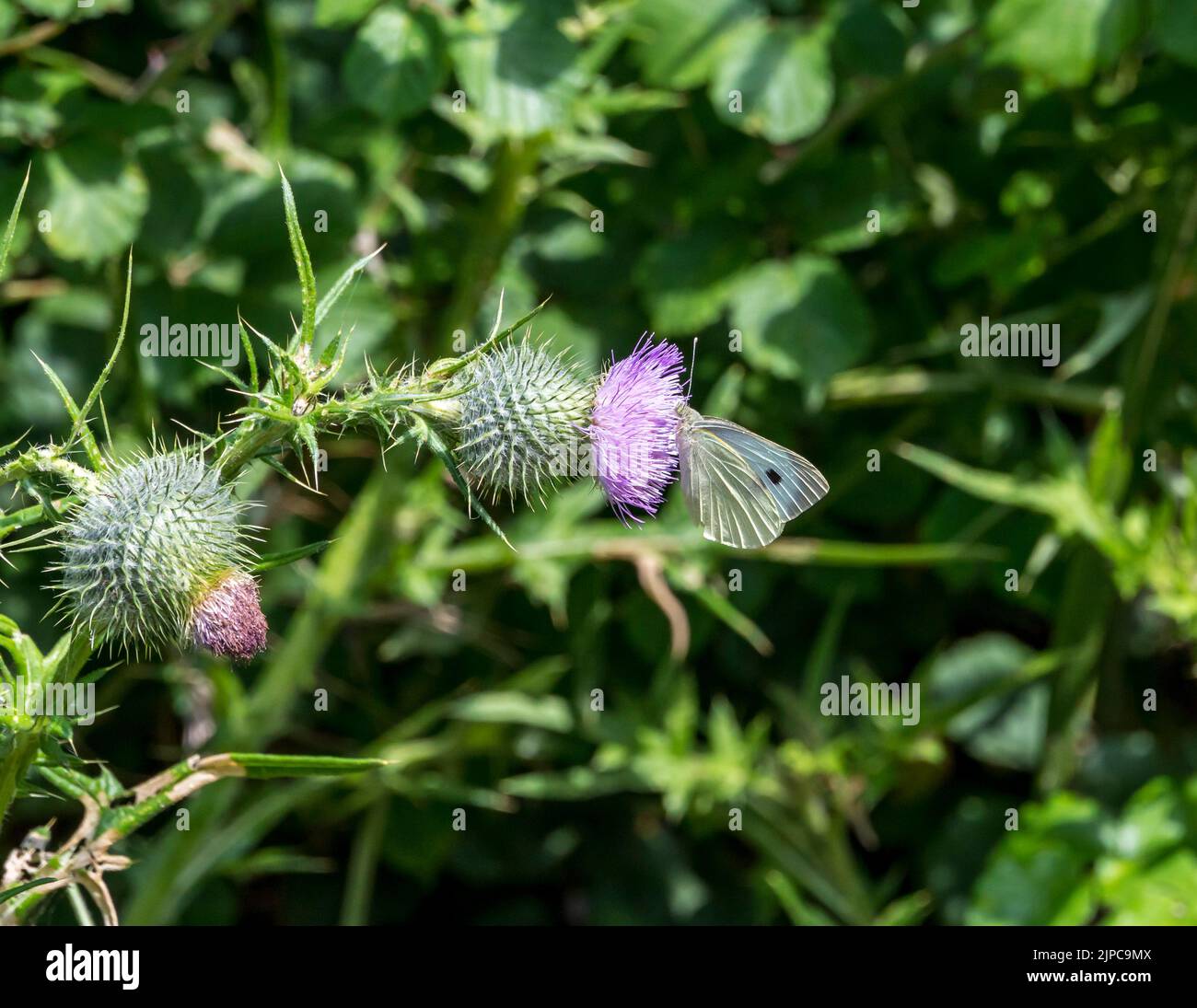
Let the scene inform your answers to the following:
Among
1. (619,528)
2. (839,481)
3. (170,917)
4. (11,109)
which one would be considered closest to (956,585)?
(839,481)

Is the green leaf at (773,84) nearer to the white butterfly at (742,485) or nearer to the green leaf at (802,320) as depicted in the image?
the green leaf at (802,320)

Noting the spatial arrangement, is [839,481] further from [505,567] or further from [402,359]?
[402,359]

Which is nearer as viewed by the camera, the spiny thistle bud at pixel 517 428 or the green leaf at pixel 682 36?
the spiny thistle bud at pixel 517 428

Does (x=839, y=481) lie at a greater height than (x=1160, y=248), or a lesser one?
lesser

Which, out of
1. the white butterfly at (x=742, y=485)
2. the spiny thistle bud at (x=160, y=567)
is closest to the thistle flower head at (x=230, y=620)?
the spiny thistle bud at (x=160, y=567)

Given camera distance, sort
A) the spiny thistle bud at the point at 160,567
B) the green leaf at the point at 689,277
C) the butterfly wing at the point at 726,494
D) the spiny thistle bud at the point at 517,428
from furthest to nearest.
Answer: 1. the green leaf at the point at 689,277
2. the butterfly wing at the point at 726,494
3. the spiny thistle bud at the point at 517,428
4. the spiny thistle bud at the point at 160,567

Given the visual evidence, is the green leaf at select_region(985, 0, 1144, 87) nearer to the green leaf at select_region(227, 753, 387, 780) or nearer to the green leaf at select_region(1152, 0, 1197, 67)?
the green leaf at select_region(1152, 0, 1197, 67)

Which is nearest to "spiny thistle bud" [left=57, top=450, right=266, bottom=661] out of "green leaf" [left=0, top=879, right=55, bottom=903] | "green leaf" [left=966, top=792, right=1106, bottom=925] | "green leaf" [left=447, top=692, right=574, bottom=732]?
"green leaf" [left=0, top=879, right=55, bottom=903]
